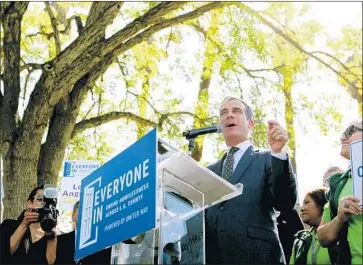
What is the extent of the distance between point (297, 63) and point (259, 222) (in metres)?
6.88

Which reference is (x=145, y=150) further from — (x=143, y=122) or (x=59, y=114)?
(x=143, y=122)

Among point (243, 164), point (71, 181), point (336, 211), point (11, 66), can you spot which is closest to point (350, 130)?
point (336, 211)

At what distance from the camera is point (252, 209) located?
2.69 m

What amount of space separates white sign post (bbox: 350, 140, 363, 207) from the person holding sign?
0.09ft

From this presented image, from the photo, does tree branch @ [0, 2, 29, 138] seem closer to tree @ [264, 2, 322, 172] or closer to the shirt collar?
tree @ [264, 2, 322, 172]

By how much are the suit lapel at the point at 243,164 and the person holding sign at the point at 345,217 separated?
0.44m

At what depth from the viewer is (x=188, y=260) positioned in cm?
219

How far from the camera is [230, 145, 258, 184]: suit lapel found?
2790mm

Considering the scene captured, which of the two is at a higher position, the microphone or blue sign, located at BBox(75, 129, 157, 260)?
the microphone

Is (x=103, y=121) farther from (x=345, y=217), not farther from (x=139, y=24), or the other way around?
(x=345, y=217)

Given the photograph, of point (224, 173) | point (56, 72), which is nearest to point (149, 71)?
point (56, 72)

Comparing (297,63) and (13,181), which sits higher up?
(297,63)

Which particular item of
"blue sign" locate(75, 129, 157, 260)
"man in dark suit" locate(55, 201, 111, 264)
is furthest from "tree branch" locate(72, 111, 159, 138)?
"blue sign" locate(75, 129, 157, 260)

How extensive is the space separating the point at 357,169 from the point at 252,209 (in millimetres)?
722
